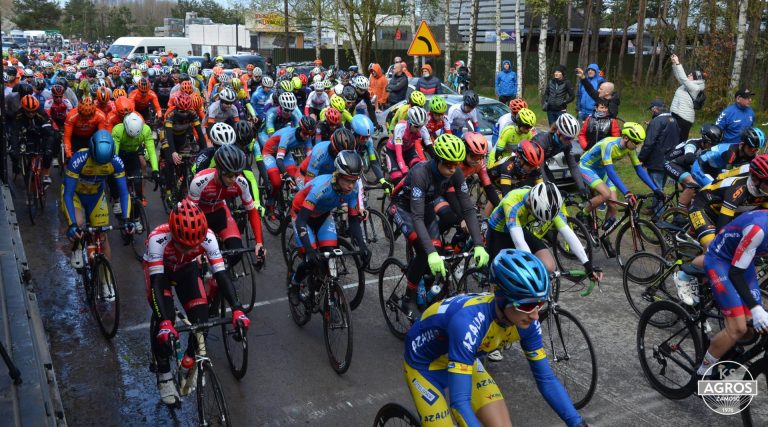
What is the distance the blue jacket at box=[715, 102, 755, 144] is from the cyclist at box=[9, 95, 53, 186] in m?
10.9

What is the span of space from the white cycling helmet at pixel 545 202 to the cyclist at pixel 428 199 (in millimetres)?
636

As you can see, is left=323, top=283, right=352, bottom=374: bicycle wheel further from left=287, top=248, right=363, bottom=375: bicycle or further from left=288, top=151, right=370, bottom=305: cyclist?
left=288, top=151, right=370, bottom=305: cyclist

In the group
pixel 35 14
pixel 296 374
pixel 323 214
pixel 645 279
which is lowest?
pixel 296 374

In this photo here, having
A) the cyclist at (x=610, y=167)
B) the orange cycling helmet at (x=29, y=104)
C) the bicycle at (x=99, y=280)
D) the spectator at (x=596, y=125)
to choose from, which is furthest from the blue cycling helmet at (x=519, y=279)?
the orange cycling helmet at (x=29, y=104)

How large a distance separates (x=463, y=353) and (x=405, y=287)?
344 cm

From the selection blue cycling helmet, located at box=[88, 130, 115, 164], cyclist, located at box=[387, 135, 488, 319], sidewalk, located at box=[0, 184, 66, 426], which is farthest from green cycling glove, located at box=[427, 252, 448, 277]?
blue cycling helmet, located at box=[88, 130, 115, 164]

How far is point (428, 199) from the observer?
22.2ft

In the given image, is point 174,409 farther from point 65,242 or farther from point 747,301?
point 65,242

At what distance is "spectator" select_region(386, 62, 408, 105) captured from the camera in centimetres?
1791

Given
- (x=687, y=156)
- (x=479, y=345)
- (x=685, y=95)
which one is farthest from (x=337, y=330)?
(x=685, y=95)

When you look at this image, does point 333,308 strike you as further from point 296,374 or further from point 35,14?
point 35,14

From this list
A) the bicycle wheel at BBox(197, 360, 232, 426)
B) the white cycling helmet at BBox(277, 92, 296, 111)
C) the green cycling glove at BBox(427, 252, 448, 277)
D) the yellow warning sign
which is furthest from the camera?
the yellow warning sign

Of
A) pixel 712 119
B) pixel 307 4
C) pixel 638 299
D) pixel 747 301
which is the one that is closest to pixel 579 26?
pixel 307 4

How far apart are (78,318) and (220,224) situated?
6.77 ft
